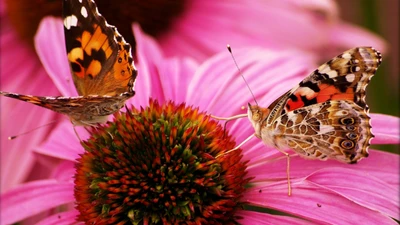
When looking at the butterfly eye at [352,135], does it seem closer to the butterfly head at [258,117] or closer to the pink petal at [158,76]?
the butterfly head at [258,117]

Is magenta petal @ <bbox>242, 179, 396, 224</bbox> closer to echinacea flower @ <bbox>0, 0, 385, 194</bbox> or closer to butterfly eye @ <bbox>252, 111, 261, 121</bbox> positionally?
butterfly eye @ <bbox>252, 111, 261, 121</bbox>

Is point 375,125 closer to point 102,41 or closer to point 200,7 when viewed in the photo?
→ point 102,41

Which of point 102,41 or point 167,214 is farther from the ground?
point 102,41

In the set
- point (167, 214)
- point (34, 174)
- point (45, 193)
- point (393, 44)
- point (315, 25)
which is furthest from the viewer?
point (393, 44)

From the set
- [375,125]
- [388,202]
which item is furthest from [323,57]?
[388,202]

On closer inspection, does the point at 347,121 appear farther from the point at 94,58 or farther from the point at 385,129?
the point at 94,58

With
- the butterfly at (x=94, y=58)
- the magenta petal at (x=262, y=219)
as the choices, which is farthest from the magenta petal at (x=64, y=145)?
the magenta petal at (x=262, y=219)

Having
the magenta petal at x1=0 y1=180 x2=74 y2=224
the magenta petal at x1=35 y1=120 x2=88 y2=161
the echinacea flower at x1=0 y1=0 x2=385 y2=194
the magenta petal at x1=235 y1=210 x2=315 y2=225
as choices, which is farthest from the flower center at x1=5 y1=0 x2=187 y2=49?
the magenta petal at x1=235 y1=210 x2=315 y2=225
